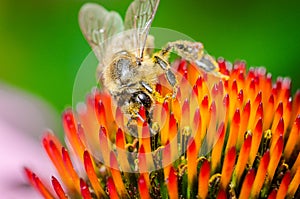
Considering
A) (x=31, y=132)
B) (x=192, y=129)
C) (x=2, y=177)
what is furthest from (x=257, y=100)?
(x=31, y=132)

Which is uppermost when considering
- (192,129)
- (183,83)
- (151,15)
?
(151,15)

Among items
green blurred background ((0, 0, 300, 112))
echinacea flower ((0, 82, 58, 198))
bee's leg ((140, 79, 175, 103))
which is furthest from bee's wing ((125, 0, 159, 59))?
green blurred background ((0, 0, 300, 112))

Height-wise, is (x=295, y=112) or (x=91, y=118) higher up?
(x=91, y=118)

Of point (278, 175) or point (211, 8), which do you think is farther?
point (211, 8)

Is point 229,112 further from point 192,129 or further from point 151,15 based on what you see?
point 151,15

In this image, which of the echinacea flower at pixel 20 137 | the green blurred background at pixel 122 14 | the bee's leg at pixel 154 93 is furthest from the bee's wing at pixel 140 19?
the green blurred background at pixel 122 14

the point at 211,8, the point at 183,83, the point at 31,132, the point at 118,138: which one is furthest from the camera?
the point at 31,132

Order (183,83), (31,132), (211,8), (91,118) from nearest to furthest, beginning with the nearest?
(183,83), (91,118), (211,8), (31,132)
